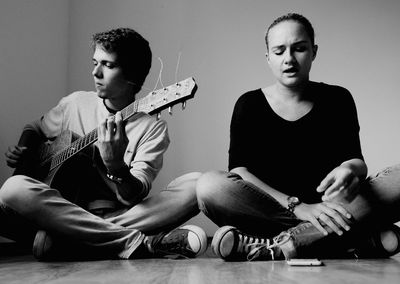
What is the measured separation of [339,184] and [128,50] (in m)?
0.92

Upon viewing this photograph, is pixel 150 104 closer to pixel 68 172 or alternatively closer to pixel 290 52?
pixel 68 172

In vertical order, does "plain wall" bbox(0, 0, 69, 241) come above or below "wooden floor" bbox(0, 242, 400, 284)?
above

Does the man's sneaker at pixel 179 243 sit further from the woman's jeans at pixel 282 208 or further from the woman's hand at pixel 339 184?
the woman's hand at pixel 339 184

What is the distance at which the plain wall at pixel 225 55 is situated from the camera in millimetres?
2939

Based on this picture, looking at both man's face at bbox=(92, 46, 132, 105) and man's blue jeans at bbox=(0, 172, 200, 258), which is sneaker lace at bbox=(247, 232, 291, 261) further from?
man's face at bbox=(92, 46, 132, 105)

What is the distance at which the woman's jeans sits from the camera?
1.58 m

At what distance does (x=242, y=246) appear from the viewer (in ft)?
5.12

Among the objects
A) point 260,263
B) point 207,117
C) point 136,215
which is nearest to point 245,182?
point 260,263

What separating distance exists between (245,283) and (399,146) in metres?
2.09

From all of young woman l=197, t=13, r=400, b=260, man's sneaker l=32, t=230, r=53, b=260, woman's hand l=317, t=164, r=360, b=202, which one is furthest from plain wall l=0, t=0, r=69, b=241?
woman's hand l=317, t=164, r=360, b=202

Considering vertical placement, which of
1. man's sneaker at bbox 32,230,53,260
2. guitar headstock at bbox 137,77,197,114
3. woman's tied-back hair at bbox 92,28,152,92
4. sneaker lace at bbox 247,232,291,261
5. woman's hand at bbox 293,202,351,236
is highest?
woman's tied-back hair at bbox 92,28,152,92

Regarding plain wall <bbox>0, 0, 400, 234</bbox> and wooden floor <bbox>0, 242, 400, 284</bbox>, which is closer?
wooden floor <bbox>0, 242, 400, 284</bbox>

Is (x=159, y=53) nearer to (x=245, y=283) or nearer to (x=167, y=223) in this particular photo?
(x=167, y=223)

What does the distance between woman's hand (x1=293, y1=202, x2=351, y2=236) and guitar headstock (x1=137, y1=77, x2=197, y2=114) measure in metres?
0.50
